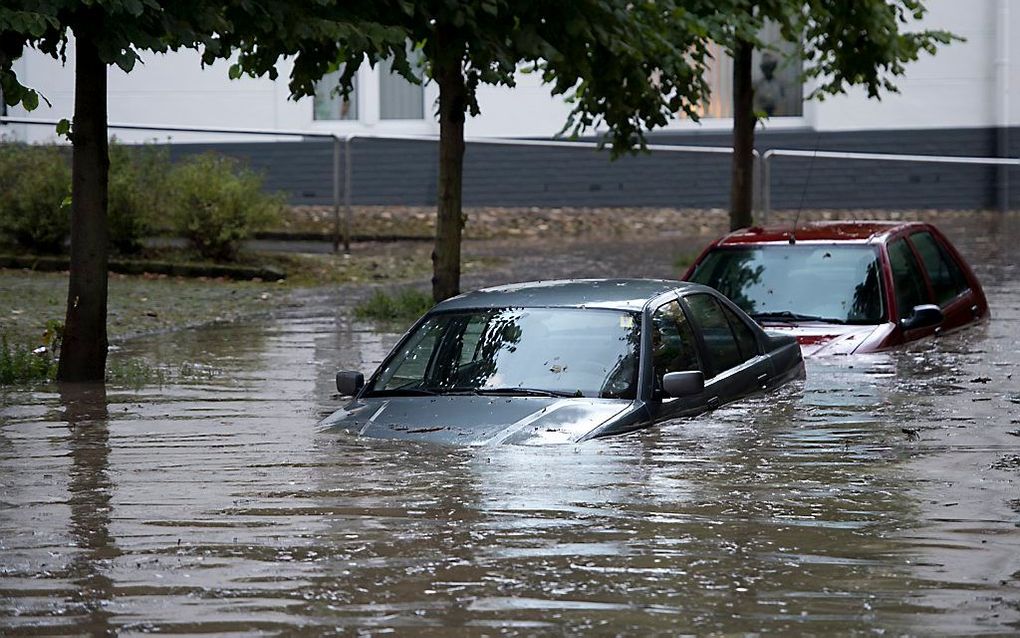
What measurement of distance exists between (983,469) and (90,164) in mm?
6168

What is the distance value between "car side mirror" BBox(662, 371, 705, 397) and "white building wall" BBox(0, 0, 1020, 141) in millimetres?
19248

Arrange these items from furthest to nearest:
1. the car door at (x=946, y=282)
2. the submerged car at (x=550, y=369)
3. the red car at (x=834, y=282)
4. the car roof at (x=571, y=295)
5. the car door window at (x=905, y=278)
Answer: the car door at (x=946, y=282) < the car door window at (x=905, y=278) < the red car at (x=834, y=282) < the car roof at (x=571, y=295) < the submerged car at (x=550, y=369)

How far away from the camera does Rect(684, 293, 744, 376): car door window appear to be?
32.7ft

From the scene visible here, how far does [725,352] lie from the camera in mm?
10180

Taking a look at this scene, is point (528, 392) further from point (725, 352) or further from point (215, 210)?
point (215, 210)

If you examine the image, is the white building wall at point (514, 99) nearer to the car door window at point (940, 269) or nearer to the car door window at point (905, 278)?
the car door window at point (940, 269)

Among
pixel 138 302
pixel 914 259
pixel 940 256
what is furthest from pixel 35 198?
pixel 914 259

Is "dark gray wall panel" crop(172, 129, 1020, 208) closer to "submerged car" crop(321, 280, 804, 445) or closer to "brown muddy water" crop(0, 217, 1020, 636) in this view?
"brown muddy water" crop(0, 217, 1020, 636)

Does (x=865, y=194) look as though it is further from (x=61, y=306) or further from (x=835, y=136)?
(x=61, y=306)

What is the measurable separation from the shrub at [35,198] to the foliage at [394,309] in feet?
16.2

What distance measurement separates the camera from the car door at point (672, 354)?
9047mm

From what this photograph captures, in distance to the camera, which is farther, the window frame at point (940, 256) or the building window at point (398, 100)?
the building window at point (398, 100)

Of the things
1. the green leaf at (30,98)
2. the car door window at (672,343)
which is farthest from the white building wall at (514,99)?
the car door window at (672,343)

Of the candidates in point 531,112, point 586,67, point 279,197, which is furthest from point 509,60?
point 531,112
